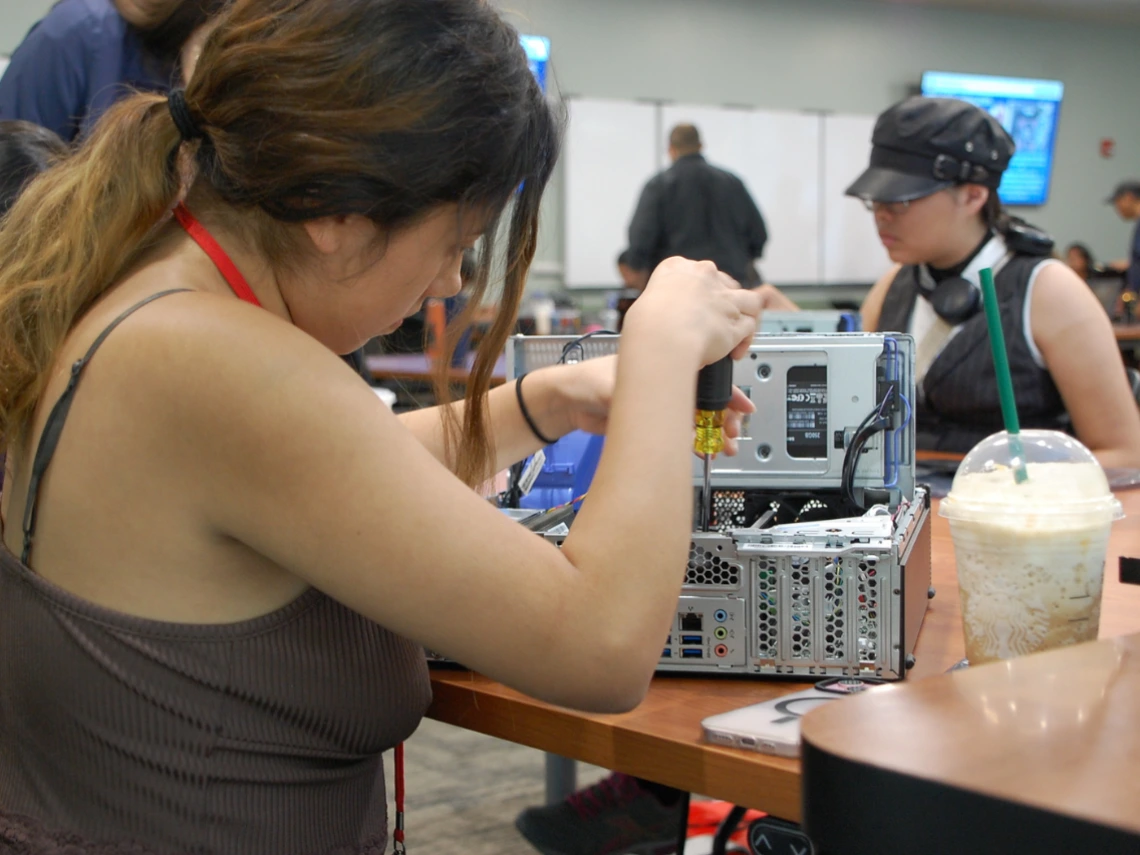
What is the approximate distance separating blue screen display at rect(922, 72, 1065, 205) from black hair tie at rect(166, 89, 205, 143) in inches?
295

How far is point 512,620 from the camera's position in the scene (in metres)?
0.79

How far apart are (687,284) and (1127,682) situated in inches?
17.1

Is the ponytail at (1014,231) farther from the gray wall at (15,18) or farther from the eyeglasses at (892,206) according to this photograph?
the gray wall at (15,18)

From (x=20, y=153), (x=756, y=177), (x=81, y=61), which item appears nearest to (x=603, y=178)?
(x=756, y=177)

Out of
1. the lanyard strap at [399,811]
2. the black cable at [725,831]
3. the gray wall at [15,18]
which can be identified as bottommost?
the black cable at [725,831]

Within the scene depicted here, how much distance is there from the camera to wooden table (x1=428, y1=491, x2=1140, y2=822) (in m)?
0.79

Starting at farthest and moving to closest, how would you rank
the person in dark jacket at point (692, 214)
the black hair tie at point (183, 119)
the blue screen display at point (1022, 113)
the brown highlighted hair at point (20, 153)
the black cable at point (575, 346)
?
the blue screen display at point (1022, 113), the person in dark jacket at point (692, 214), the brown highlighted hair at point (20, 153), the black cable at point (575, 346), the black hair tie at point (183, 119)

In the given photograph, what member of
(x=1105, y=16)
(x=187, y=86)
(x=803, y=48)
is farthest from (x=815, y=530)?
(x=1105, y=16)

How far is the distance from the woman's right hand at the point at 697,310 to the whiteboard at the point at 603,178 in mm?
5987

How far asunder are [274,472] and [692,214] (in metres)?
4.96

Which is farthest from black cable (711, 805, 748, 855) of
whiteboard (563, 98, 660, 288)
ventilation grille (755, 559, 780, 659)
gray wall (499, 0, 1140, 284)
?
whiteboard (563, 98, 660, 288)

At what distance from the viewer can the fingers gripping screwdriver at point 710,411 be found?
1.02m

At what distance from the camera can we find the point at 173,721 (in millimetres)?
828

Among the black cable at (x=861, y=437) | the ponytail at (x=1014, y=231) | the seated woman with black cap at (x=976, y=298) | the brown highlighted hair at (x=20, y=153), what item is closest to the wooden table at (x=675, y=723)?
the black cable at (x=861, y=437)
